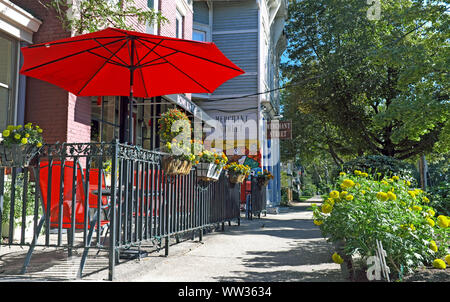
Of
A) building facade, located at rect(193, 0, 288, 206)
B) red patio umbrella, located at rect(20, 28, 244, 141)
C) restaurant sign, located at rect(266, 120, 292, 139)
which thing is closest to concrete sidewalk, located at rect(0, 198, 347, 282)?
red patio umbrella, located at rect(20, 28, 244, 141)

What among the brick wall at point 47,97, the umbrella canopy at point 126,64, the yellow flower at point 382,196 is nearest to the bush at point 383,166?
the umbrella canopy at point 126,64

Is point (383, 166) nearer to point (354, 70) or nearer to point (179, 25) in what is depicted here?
point (179, 25)

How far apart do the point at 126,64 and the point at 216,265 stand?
3091 millimetres

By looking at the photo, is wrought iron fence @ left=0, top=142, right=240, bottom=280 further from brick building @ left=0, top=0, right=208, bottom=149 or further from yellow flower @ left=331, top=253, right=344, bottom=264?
yellow flower @ left=331, top=253, right=344, bottom=264

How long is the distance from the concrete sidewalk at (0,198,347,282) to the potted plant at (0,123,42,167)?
1107 millimetres

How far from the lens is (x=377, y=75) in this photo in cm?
2161

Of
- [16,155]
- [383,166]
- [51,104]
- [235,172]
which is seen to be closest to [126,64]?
[51,104]

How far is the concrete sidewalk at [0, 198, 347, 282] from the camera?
4.06 m

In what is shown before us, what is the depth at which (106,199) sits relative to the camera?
5.40 m

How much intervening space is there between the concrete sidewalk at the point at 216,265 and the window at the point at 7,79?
247cm

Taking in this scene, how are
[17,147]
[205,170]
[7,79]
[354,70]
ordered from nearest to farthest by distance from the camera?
[17,147]
[205,170]
[7,79]
[354,70]

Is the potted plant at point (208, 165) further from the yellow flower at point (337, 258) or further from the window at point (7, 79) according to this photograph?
the window at point (7, 79)

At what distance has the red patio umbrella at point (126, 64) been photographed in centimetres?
503
